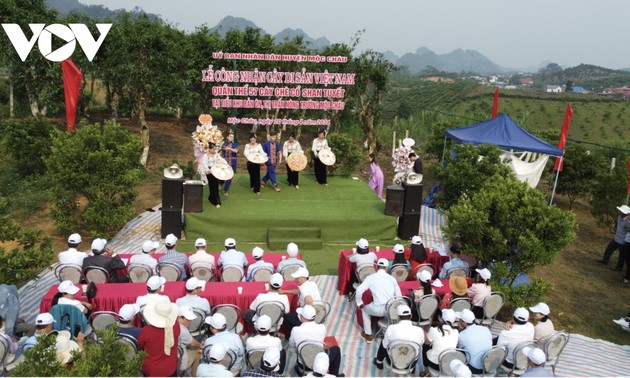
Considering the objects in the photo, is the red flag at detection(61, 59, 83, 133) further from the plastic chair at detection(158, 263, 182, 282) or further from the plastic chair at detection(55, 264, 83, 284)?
the plastic chair at detection(158, 263, 182, 282)

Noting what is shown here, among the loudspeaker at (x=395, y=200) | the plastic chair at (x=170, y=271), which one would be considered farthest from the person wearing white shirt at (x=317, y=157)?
the plastic chair at (x=170, y=271)

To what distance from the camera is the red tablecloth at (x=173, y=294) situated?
19.5 ft

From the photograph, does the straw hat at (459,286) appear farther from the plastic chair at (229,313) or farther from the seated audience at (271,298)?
the plastic chair at (229,313)

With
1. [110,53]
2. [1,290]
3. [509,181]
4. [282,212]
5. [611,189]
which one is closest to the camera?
[1,290]

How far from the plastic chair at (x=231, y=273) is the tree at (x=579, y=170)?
37.5ft

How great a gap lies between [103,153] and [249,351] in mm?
5941

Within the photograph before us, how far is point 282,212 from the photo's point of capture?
1030cm

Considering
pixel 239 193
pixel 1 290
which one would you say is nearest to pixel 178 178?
pixel 239 193

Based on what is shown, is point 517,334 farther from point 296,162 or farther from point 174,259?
point 296,162

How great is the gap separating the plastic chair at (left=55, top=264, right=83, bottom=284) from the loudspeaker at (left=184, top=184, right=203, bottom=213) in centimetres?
336

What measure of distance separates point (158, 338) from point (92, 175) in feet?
18.7

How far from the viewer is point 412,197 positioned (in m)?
10.2

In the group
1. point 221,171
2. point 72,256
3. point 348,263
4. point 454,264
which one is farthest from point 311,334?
point 221,171

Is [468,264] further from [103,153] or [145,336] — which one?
[103,153]
